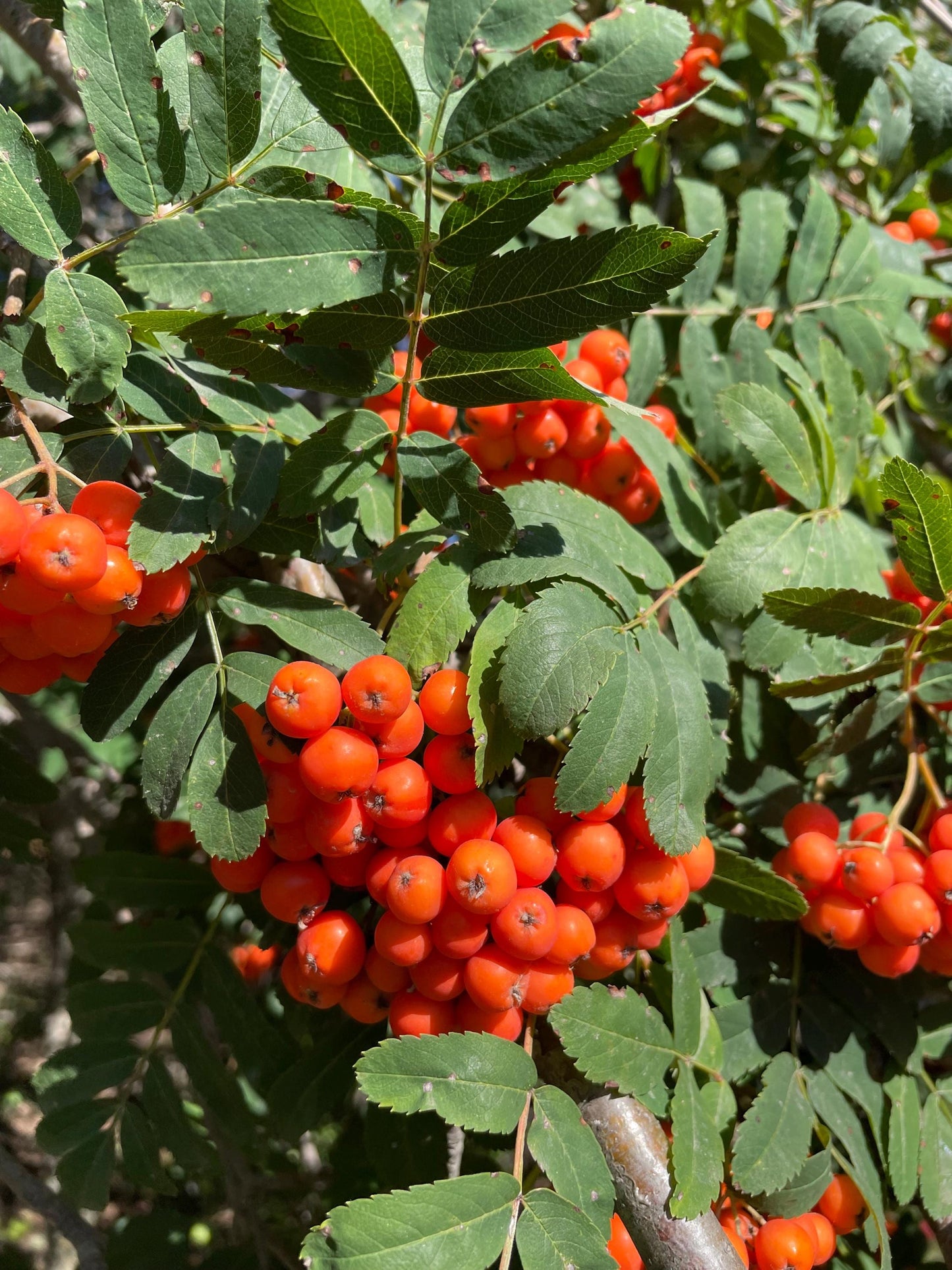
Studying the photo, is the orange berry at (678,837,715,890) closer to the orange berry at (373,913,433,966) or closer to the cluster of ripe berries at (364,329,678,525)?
the orange berry at (373,913,433,966)

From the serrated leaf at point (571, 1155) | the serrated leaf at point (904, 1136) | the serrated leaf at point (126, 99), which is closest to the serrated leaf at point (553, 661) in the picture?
the serrated leaf at point (571, 1155)

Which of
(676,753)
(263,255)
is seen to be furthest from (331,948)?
(263,255)

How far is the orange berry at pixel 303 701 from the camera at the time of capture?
121 cm

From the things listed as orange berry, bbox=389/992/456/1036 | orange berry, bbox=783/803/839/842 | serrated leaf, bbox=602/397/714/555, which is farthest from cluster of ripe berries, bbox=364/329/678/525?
orange berry, bbox=389/992/456/1036

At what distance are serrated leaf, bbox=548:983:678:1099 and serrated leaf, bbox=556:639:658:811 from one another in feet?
1.26

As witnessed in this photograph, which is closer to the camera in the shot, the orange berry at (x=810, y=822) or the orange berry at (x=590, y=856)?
the orange berry at (x=590, y=856)

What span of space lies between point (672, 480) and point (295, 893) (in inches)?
42.8

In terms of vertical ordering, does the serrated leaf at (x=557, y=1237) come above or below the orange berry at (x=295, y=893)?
below

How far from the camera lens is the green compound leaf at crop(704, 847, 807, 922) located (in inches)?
60.2

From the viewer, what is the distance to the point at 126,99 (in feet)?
4.06

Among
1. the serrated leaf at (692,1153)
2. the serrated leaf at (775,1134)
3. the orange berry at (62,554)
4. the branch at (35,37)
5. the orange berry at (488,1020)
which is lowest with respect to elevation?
the serrated leaf at (775,1134)

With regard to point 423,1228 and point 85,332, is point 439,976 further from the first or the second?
point 85,332

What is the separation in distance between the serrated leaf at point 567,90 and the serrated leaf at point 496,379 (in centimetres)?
24

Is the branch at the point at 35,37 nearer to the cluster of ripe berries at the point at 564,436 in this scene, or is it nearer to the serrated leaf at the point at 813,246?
the cluster of ripe berries at the point at 564,436
